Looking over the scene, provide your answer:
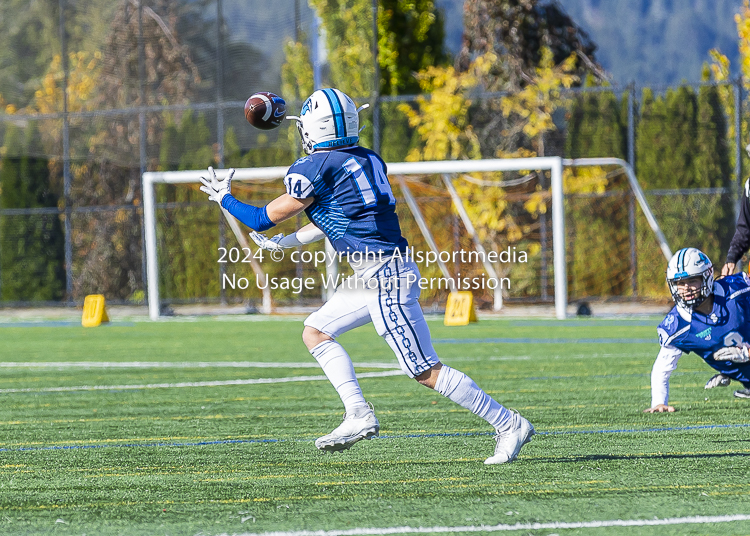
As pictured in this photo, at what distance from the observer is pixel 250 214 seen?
5.95 metres

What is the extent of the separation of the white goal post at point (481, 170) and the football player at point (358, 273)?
473 inches

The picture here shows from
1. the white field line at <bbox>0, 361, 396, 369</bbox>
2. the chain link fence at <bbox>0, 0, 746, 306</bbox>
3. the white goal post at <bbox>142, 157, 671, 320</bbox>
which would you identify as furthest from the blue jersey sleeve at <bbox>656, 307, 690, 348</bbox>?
the chain link fence at <bbox>0, 0, 746, 306</bbox>

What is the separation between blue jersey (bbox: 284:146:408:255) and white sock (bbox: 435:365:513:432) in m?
0.68

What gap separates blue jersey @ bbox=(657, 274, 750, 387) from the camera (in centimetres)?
734

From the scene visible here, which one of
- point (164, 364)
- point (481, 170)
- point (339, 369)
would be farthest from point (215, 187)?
point (481, 170)

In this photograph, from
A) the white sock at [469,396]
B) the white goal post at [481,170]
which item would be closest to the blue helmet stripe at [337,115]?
the white sock at [469,396]

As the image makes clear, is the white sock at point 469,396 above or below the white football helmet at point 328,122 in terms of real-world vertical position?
below

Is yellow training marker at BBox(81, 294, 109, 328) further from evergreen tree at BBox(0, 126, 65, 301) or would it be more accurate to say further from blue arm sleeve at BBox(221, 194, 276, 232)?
blue arm sleeve at BBox(221, 194, 276, 232)

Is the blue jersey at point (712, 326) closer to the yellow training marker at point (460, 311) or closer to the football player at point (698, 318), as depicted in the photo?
the football player at point (698, 318)

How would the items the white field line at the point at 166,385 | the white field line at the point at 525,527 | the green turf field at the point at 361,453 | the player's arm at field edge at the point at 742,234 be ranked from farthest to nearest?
the white field line at the point at 166,385, the player's arm at field edge at the point at 742,234, the green turf field at the point at 361,453, the white field line at the point at 525,527

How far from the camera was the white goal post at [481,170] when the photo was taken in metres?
18.0

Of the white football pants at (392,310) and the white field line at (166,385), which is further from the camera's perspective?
the white field line at (166,385)

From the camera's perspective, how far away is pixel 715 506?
15.1 feet

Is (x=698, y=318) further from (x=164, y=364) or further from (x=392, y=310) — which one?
(x=164, y=364)
